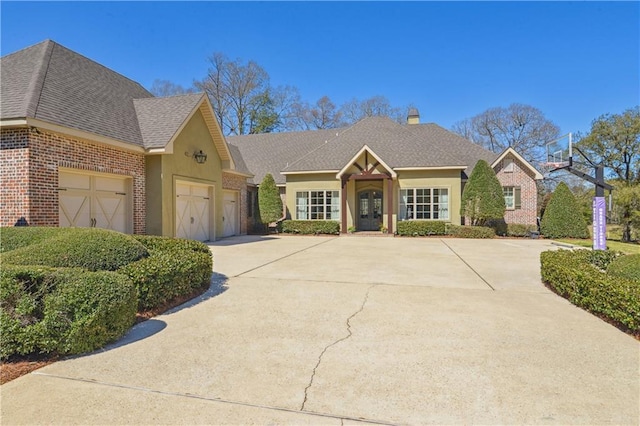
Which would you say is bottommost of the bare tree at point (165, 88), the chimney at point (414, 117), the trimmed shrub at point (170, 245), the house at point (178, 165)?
the trimmed shrub at point (170, 245)

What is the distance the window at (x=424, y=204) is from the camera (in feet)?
64.5

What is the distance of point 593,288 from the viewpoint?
5.43m

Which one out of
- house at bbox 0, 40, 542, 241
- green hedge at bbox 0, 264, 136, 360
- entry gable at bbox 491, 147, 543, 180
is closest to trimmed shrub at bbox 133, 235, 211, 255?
green hedge at bbox 0, 264, 136, 360

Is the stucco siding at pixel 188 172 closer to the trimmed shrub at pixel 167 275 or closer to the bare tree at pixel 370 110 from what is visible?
the trimmed shrub at pixel 167 275

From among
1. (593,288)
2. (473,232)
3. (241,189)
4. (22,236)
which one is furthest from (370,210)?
(22,236)

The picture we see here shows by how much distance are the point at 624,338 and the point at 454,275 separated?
392 cm

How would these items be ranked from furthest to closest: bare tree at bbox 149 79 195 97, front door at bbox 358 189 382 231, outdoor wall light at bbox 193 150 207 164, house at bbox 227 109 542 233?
bare tree at bbox 149 79 195 97
front door at bbox 358 189 382 231
house at bbox 227 109 542 233
outdoor wall light at bbox 193 150 207 164

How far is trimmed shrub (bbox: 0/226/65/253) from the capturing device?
5957mm

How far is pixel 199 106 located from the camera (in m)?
14.1

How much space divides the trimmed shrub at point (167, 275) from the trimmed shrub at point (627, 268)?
722cm

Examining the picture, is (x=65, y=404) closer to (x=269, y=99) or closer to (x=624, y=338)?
(x=624, y=338)

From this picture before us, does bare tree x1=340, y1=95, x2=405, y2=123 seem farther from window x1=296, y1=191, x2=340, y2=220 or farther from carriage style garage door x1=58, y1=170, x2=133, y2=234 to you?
carriage style garage door x1=58, y1=170, x2=133, y2=234

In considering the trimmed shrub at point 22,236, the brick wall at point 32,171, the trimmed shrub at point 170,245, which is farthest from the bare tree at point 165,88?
the trimmed shrub at point 22,236

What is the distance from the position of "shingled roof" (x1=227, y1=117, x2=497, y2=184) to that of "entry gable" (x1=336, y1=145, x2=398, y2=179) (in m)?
0.49
